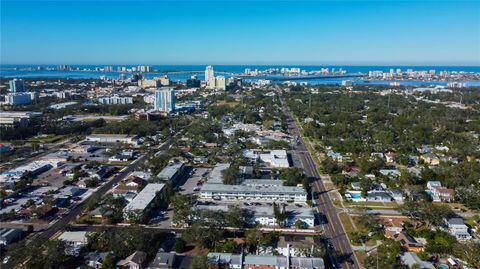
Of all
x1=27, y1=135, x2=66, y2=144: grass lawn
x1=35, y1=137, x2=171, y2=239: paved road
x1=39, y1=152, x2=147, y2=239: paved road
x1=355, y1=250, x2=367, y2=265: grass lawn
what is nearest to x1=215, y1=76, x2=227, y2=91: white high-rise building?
x1=27, y1=135, x2=66, y2=144: grass lawn

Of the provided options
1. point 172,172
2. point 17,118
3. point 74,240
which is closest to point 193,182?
point 172,172

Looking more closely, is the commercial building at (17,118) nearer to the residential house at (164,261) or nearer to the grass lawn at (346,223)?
the residential house at (164,261)

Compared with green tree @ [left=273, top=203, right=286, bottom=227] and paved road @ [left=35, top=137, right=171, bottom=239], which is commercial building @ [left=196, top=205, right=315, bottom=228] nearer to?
green tree @ [left=273, top=203, right=286, bottom=227]

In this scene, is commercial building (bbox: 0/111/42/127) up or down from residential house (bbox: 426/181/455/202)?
up

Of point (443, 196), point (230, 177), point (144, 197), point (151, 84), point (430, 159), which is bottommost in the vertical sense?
point (443, 196)

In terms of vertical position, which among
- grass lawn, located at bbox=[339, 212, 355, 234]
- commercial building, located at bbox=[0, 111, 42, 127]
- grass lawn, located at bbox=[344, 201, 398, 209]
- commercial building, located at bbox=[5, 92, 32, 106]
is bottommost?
grass lawn, located at bbox=[339, 212, 355, 234]

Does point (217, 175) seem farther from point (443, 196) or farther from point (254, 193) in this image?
point (443, 196)

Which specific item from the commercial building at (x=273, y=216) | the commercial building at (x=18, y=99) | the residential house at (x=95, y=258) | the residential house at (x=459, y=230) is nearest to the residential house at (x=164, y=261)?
the residential house at (x=95, y=258)
